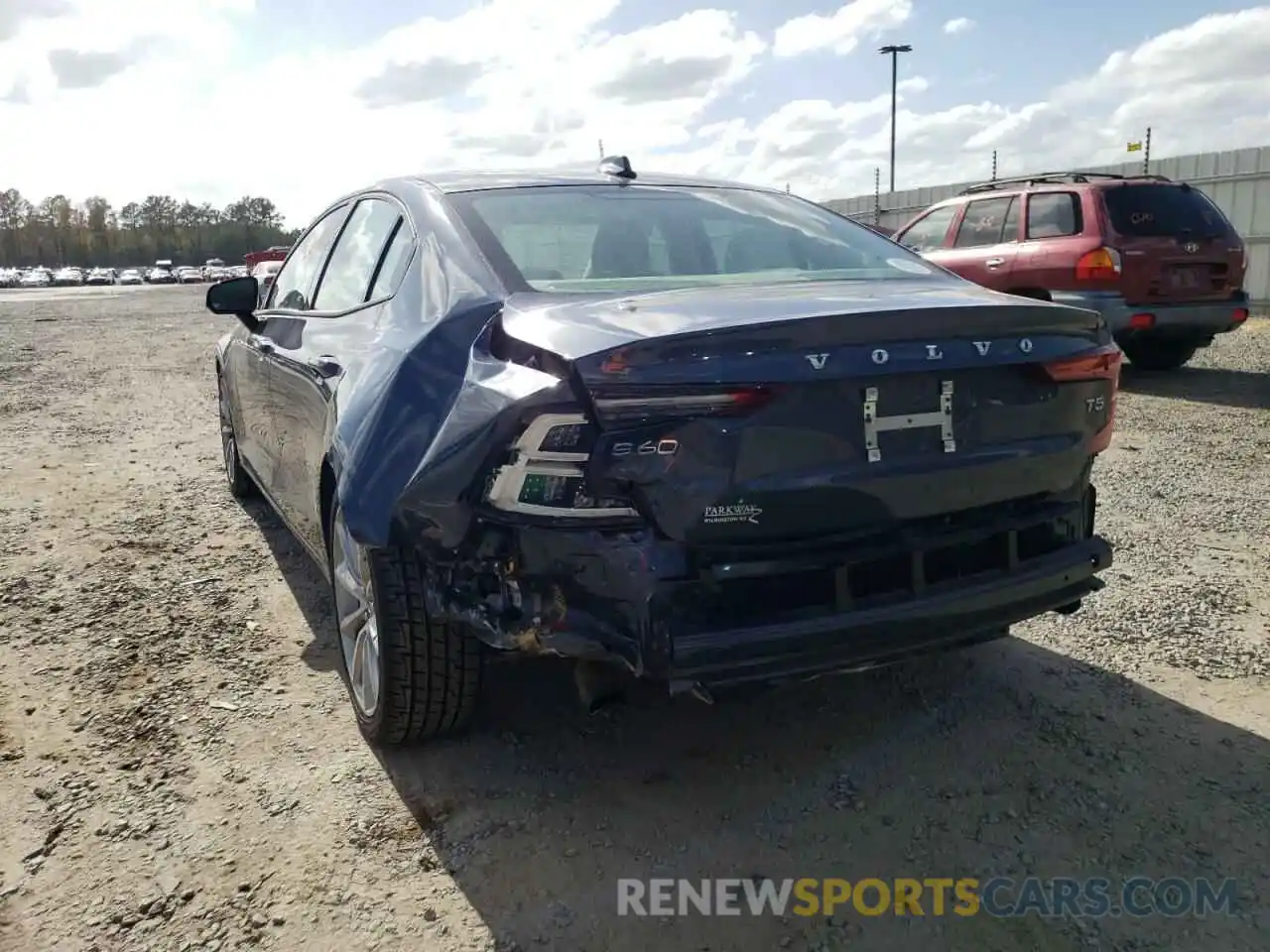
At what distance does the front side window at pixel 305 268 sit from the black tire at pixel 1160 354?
7.33 meters

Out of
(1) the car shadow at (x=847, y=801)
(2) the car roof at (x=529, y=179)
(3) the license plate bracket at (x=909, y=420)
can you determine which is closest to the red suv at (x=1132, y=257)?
(2) the car roof at (x=529, y=179)

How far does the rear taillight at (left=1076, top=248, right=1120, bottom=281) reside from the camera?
26.6ft

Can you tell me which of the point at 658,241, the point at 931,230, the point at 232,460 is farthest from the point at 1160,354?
the point at 232,460

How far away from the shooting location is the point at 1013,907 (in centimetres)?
212

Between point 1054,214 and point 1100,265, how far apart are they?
78cm

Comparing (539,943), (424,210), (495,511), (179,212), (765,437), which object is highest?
(179,212)

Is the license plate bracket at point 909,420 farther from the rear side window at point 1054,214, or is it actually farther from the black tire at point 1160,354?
the black tire at point 1160,354

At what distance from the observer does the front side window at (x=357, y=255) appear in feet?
10.7

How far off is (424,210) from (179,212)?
118 meters

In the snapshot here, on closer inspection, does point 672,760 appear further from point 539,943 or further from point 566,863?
point 539,943

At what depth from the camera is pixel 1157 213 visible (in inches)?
325

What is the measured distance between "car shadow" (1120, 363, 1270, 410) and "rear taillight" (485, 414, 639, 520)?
23.2 feet

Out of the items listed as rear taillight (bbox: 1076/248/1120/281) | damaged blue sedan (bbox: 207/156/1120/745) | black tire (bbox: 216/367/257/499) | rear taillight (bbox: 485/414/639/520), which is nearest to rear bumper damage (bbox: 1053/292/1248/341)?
rear taillight (bbox: 1076/248/1120/281)

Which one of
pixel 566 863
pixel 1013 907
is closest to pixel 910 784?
pixel 1013 907
